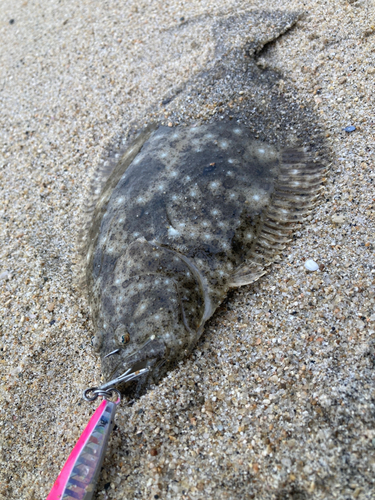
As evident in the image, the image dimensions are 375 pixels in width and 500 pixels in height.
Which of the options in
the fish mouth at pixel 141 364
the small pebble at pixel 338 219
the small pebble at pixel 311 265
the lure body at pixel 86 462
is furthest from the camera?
the small pebble at pixel 338 219

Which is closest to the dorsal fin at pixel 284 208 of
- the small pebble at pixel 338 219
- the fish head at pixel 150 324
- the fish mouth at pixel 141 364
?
the small pebble at pixel 338 219

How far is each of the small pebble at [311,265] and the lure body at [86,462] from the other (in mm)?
1476

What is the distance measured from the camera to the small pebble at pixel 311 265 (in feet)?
8.09

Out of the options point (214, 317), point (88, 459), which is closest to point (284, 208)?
point (214, 317)

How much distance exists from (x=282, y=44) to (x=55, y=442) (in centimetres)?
378

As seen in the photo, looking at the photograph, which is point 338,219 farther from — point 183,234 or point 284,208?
point 183,234

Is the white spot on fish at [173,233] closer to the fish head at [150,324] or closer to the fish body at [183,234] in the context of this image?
the fish body at [183,234]

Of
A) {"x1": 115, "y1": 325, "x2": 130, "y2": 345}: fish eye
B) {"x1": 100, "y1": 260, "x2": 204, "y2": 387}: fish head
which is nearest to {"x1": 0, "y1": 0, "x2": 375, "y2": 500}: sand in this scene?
{"x1": 100, "y1": 260, "x2": 204, "y2": 387}: fish head

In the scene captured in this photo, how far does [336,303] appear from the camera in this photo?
2.29 metres

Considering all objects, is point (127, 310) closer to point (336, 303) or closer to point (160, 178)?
point (160, 178)

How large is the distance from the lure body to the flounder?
0.26 m

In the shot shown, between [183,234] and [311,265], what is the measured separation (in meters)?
0.86

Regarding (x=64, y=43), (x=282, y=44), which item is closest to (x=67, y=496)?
(x=282, y=44)

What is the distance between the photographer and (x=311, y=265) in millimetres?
2482
